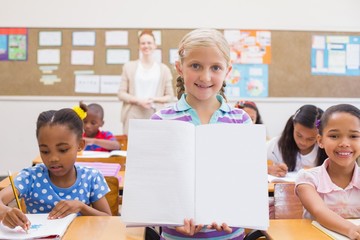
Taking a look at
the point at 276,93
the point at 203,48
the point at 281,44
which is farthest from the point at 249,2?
the point at 203,48

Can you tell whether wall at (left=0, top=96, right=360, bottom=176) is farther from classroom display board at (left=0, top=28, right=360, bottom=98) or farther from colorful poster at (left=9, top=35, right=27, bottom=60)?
colorful poster at (left=9, top=35, right=27, bottom=60)

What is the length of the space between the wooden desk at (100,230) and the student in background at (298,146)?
1244mm

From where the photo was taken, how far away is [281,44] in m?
5.23

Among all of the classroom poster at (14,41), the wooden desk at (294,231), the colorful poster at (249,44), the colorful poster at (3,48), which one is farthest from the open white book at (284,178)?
the colorful poster at (3,48)

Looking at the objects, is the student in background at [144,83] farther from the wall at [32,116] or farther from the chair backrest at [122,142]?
the wall at [32,116]

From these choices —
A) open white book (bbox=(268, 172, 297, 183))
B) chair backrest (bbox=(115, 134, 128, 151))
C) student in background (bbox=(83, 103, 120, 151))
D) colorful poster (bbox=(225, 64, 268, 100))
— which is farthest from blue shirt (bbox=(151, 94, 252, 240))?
colorful poster (bbox=(225, 64, 268, 100))

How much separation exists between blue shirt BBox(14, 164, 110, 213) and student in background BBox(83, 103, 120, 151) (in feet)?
5.18

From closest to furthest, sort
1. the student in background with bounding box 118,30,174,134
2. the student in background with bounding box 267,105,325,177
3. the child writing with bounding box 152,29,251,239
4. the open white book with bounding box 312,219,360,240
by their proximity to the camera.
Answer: the open white book with bounding box 312,219,360,240, the child writing with bounding box 152,29,251,239, the student in background with bounding box 267,105,325,177, the student in background with bounding box 118,30,174,134

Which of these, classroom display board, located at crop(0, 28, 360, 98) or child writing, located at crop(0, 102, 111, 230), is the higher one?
classroom display board, located at crop(0, 28, 360, 98)

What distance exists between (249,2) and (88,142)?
289 centimetres

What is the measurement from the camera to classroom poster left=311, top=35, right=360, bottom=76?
5266 mm

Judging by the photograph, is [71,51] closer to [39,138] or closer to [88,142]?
[88,142]

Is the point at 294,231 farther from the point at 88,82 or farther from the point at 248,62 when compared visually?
the point at 88,82

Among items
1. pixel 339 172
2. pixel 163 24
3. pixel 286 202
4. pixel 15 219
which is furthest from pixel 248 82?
pixel 15 219
